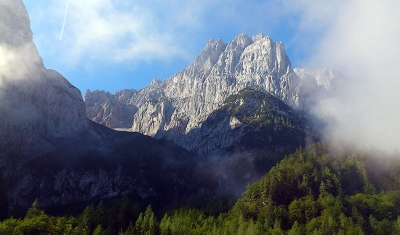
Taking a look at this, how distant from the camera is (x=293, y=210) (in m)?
108

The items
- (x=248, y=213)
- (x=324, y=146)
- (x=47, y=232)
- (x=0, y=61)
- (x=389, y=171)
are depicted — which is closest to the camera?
(x=47, y=232)

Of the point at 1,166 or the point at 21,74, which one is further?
the point at 21,74

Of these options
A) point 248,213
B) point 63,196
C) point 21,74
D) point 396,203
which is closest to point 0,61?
point 21,74

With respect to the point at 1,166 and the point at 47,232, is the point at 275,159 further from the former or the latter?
the point at 1,166

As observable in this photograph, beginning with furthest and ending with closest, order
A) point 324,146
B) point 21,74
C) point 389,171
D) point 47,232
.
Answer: point 21,74, point 324,146, point 389,171, point 47,232

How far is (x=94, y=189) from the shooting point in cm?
19525

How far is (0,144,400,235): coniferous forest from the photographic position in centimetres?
9231

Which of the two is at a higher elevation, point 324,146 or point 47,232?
point 324,146

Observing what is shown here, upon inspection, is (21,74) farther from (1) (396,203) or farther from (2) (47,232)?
(1) (396,203)

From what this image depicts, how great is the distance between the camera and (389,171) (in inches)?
5630

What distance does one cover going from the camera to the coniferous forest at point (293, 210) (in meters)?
92.3

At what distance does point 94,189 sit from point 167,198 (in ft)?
147

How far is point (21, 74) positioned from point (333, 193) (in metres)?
182

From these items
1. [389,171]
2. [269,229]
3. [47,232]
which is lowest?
[47,232]
